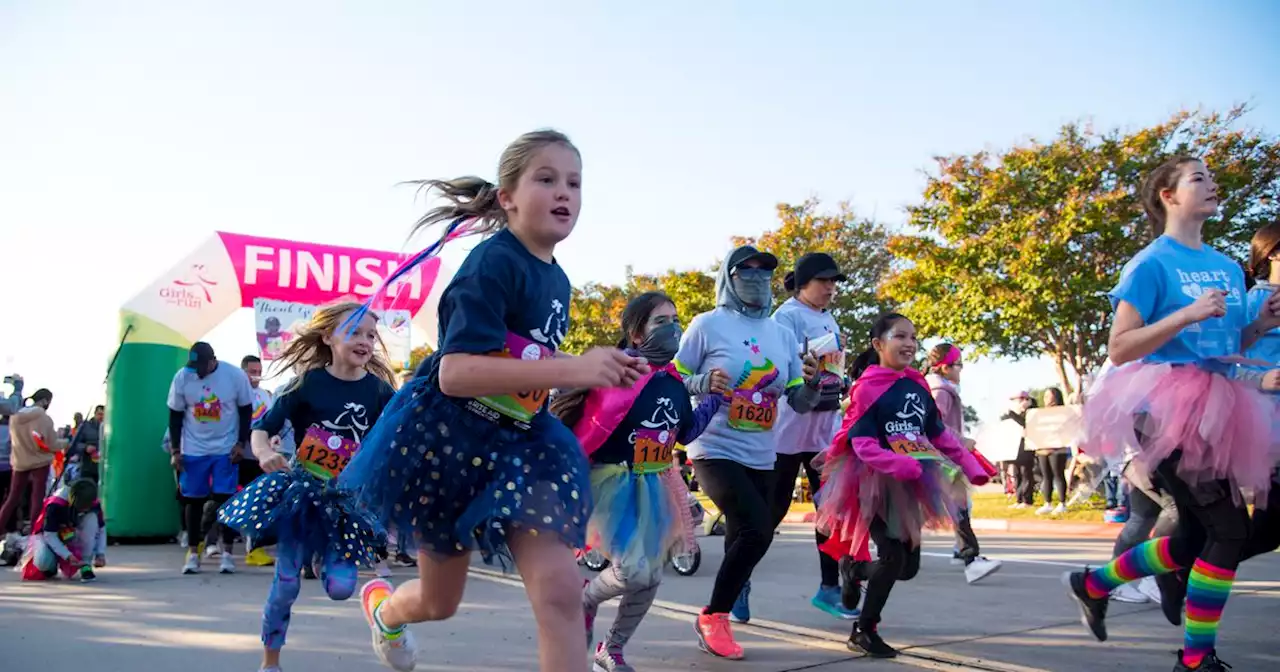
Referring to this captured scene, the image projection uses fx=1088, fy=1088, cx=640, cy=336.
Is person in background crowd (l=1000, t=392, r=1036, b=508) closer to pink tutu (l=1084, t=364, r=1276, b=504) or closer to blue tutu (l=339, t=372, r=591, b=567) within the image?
pink tutu (l=1084, t=364, r=1276, b=504)

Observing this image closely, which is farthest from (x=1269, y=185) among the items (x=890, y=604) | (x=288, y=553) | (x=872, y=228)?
(x=288, y=553)

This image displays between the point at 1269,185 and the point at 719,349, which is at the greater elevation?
the point at 1269,185

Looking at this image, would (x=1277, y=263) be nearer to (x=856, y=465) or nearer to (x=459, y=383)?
(x=856, y=465)

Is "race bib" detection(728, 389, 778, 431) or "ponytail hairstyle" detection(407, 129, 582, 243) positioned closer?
"ponytail hairstyle" detection(407, 129, 582, 243)

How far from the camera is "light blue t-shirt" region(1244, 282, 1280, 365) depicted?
14.3 feet

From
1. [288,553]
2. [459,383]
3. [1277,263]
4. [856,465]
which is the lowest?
[288,553]

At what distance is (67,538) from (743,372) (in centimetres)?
585

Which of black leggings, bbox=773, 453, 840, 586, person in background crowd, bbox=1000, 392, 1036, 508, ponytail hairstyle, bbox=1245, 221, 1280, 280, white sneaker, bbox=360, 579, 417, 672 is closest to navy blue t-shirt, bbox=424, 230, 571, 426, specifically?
white sneaker, bbox=360, 579, 417, 672

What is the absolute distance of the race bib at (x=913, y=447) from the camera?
17.1ft

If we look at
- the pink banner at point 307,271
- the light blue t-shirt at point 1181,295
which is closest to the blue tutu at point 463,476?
the light blue t-shirt at point 1181,295

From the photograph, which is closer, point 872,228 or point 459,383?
point 459,383

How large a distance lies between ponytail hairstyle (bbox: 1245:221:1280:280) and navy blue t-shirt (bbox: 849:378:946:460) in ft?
5.37

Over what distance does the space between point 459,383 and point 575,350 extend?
120ft

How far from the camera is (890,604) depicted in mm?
6516
